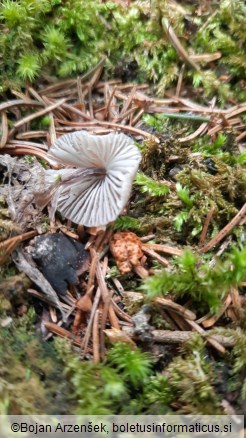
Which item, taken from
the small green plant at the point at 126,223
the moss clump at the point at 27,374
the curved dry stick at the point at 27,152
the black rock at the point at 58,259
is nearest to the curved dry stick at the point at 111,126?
the curved dry stick at the point at 27,152

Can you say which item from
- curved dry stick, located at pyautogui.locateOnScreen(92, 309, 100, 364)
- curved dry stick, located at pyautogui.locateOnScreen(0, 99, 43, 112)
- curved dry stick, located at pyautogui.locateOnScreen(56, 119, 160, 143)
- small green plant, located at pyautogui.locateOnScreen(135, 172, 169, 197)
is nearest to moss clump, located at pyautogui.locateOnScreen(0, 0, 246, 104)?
curved dry stick, located at pyautogui.locateOnScreen(0, 99, 43, 112)

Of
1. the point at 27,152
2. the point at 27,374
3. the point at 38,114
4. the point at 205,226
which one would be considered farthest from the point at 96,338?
the point at 38,114

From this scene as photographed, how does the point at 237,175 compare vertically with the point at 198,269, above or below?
above

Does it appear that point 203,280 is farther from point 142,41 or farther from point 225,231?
point 142,41

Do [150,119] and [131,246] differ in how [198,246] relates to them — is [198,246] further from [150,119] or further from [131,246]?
[150,119]

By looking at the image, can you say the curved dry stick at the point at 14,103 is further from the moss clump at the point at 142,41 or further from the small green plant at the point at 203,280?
the small green plant at the point at 203,280

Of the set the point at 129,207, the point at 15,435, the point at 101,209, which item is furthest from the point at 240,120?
the point at 15,435
